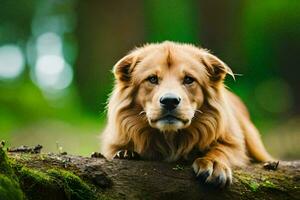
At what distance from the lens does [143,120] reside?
6.85m

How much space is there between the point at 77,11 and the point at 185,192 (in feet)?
30.3

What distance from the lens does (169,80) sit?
664 cm

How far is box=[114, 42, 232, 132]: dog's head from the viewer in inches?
253

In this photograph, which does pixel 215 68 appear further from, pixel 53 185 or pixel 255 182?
pixel 53 185

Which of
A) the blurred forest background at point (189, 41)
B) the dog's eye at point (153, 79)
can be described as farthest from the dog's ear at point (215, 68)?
the blurred forest background at point (189, 41)

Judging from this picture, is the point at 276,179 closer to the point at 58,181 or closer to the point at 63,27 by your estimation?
the point at 58,181

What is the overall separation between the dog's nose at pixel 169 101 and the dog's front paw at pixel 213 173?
1.45 ft

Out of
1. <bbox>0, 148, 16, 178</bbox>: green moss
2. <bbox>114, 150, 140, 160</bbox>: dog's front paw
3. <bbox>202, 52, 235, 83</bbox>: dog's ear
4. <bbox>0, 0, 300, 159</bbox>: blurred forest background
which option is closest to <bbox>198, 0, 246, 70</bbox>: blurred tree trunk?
<bbox>0, 0, 300, 159</bbox>: blurred forest background

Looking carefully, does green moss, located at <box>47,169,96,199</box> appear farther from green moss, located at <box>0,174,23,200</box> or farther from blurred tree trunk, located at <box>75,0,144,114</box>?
blurred tree trunk, located at <box>75,0,144,114</box>

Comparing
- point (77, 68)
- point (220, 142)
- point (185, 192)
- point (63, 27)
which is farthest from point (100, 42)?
point (185, 192)

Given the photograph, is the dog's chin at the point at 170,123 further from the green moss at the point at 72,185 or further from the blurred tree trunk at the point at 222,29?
the blurred tree trunk at the point at 222,29

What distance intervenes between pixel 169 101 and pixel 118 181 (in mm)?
850

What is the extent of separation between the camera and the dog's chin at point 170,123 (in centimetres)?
642

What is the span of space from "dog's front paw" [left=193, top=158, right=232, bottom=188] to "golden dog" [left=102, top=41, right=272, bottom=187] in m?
0.10
